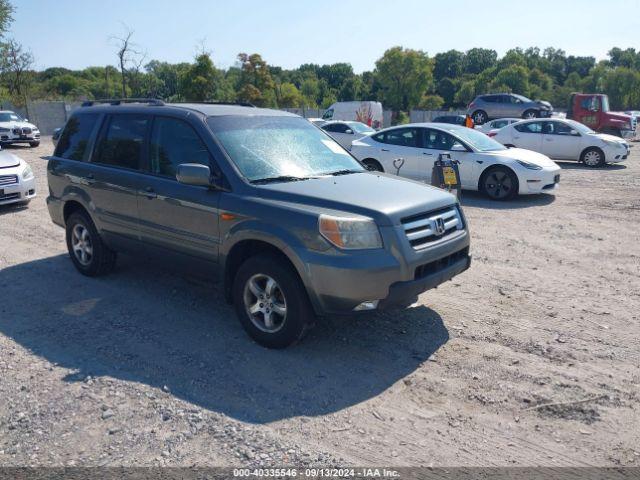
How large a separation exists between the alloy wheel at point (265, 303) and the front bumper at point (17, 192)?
775 cm

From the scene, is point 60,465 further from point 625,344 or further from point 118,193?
point 625,344

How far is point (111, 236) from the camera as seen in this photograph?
591 centimetres

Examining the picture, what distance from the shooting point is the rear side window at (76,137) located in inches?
245

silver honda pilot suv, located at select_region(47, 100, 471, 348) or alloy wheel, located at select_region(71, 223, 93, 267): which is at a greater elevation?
silver honda pilot suv, located at select_region(47, 100, 471, 348)

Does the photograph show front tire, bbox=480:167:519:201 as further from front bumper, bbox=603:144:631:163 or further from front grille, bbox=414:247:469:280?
front bumper, bbox=603:144:631:163

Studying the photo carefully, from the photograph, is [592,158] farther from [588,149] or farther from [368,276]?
[368,276]

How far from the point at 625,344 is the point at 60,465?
14.0 feet

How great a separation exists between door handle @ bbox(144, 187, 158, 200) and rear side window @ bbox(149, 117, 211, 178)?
176 millimetres

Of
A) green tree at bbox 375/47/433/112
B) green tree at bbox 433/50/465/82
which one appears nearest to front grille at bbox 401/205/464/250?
green tree at bbox 375/47/433/112

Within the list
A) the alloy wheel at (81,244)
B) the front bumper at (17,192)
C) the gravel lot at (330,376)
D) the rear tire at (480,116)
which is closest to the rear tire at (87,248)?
the alloy wheel at (81,244)

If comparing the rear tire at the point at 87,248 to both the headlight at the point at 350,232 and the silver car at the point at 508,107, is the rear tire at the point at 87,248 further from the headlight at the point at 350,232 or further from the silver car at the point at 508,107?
the silver car at the point at 508,107

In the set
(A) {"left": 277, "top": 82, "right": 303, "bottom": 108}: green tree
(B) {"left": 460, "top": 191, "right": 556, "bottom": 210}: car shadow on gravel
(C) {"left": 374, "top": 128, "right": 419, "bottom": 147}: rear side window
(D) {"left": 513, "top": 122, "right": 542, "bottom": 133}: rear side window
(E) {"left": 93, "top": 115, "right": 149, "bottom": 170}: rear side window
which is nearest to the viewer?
(E) {"left": 93, "top": 115, "right": 149, "bottom": 170}: rear side window

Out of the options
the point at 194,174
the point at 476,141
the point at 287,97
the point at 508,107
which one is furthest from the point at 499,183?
the point at 287,97

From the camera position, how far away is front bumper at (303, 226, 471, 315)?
3982 mm
